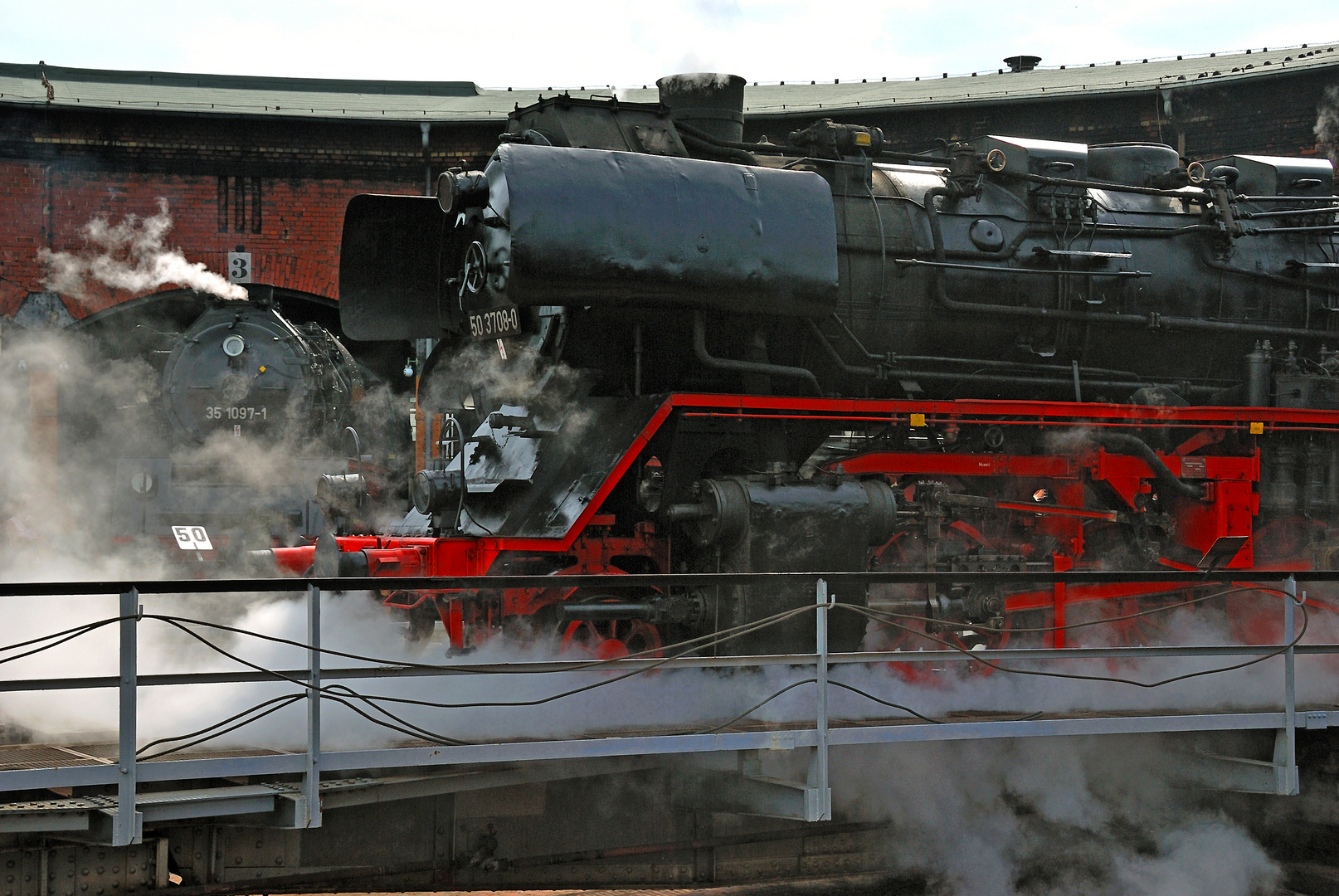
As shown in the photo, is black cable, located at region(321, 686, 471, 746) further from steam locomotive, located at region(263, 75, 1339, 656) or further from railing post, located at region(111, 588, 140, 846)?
steam locomotive, located at region(263, 75, 1339, 656)

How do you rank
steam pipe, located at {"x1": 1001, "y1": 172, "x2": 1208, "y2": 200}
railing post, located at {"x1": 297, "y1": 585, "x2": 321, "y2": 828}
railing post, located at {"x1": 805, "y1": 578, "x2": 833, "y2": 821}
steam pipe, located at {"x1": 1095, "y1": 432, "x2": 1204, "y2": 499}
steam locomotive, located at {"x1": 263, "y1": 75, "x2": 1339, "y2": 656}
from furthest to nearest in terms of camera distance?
steam pipe, located at {"x1": 1001, "y1": 172, "x2": 1208, "y2": 200} < steam pipe, located at {"x1": 1095, "y1": 432, "x2": 1204, "y2": 499} < steam locomotive, located at {"x1": 263, "y1": 75, "x2": 1339, "y2": 656} < railing post, located at {"x1": 805, "y1": 578, "x2": 833, "y2": 821} < railing post, located at {"x1": 297, "y1": 585, "x2": 321, "y2": 828}

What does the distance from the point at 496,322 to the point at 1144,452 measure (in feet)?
12.6

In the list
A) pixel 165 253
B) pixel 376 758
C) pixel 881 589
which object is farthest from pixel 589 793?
pixel 165 253

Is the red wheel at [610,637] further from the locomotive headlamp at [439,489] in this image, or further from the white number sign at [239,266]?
the white number sign at [239,266]

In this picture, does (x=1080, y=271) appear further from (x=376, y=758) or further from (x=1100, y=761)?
(x=376, y=758)

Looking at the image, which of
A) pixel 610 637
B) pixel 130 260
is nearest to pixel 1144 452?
pixel 610 637

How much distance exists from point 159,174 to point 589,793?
1290 cm

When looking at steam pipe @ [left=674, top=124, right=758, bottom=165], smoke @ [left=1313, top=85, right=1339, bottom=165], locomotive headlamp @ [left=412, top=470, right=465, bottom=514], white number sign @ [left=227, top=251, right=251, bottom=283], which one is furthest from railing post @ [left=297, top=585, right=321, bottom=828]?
smoke @ [left=1313, top=85, right=1339, bottom=165]

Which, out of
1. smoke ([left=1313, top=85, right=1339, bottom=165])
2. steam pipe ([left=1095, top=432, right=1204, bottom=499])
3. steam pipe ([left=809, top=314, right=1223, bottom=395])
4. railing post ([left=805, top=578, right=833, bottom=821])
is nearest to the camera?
railing post ([left=805, top=578, right=833, bottom=821])

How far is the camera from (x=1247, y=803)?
6742mm

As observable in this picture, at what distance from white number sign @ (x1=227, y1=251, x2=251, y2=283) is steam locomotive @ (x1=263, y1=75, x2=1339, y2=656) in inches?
352

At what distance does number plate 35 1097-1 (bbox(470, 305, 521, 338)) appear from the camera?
268 inches

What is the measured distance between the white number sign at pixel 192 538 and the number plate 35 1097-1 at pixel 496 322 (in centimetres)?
480

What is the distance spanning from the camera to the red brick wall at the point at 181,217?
15.6 metres
